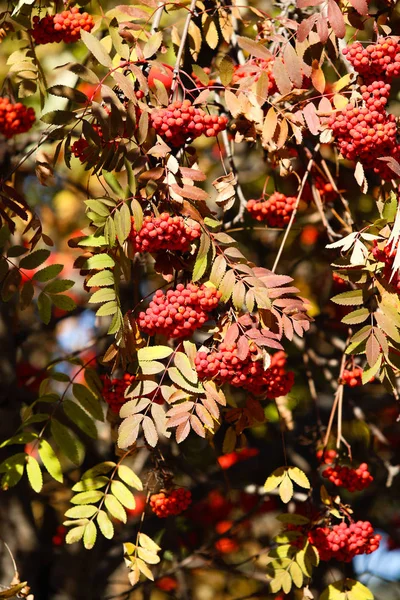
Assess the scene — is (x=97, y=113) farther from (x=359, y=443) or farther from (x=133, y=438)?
(x=359, y=443)

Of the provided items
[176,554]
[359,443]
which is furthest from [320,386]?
[176,554]

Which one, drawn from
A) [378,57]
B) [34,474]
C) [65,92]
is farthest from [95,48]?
[34,474]

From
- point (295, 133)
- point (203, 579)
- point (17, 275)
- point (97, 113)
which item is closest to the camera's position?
point (97, 113)

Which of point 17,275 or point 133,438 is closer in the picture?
point 133,438

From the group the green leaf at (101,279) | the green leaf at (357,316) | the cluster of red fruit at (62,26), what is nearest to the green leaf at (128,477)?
the green leaf at (101,279)

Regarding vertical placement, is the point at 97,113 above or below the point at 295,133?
above

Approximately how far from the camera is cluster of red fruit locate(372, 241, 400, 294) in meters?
1.78

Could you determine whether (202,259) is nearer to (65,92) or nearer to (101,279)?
(101,279)

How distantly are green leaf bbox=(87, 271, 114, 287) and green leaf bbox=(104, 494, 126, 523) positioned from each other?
2.05 ft

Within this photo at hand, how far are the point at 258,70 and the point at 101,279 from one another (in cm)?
68

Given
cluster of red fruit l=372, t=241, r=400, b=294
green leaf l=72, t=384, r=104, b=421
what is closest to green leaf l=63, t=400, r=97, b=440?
green leaf l=72, t=384, r=104, b=421

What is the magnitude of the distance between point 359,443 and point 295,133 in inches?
66.9

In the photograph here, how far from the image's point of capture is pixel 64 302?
2.09 metres

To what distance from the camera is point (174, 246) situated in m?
1.74
